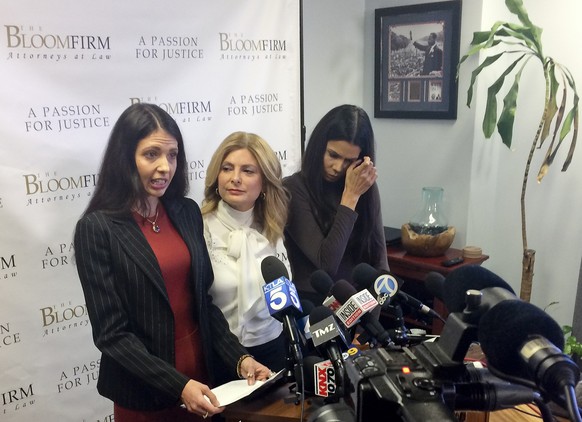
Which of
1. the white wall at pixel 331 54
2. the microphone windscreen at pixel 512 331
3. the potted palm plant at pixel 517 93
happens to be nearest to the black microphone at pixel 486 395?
the microphone windscreen at pixel 512 331

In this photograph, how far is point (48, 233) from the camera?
185cm

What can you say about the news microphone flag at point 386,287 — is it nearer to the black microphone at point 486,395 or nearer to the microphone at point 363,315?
the microphone at point 363,315

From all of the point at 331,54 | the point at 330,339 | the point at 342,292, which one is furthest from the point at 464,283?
the point at 331,54

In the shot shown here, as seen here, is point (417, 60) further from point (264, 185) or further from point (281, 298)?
point (281, 298)

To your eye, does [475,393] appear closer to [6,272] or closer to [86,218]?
[86,218]

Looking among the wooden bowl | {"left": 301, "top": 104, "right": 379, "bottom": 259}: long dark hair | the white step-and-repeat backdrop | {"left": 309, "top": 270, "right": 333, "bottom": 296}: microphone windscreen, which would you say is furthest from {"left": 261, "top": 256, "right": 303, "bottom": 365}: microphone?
the wooden bowl

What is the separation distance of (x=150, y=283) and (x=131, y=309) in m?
0.08

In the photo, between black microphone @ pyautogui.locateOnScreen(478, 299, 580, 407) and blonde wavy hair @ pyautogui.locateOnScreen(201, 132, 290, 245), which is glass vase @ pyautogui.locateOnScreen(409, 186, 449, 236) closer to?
blonde wavy hair @ pyautogui.locateOnScreen(201, 132, 290, 245)

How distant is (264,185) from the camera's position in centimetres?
167

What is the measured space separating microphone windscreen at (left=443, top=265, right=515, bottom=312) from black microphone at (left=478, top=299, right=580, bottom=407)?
0.10 m

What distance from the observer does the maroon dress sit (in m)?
1.43

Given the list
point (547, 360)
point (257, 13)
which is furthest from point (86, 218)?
point (257, 13)

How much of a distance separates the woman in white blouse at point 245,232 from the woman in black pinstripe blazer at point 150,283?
65mm

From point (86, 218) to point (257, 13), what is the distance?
1425 millimetres
